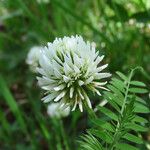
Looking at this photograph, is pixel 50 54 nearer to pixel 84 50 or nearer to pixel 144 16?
pixel 84 50

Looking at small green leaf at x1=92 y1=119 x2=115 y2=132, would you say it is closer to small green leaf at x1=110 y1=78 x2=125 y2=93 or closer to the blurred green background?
small green leaf at x1=110 y1=78 x2=125 y2=93

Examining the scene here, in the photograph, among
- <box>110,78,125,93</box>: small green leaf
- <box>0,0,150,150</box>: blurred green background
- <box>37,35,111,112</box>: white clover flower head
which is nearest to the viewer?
<box>37,35,111,112</box>: white clover flower head

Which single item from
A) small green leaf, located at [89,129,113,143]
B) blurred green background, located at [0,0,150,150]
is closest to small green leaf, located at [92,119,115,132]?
small green leaf, located at [89,129,113,143]

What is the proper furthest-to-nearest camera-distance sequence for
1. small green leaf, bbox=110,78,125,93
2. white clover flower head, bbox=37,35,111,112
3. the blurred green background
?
the blurred green background → small green leaf, bbox=110,78,125,93 → white clover flower head, bbox=37,35,111,112

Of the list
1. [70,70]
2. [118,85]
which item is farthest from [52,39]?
[70,70]

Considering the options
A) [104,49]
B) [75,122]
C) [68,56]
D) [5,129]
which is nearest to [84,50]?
[68,56]

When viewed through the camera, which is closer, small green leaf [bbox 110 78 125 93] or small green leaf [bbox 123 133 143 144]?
small green leaf [bbox 123 133 143 144]

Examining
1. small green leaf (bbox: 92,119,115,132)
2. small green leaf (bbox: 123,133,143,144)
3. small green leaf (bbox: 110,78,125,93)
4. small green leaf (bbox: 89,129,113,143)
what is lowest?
small green leaf (bbox: 123,133,143,144)
